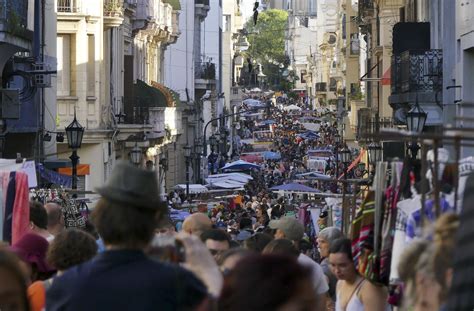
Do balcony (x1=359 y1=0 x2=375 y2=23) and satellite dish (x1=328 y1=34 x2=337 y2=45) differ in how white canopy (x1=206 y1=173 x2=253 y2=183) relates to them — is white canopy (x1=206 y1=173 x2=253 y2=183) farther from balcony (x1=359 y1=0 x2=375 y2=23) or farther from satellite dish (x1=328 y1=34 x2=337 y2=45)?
satellite dish (x1=328 y1=34 x2=337 y2=45)

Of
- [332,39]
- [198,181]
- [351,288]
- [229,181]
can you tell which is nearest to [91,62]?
[229,181]

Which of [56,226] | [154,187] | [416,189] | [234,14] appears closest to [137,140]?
[56,226]

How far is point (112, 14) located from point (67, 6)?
6.58ft

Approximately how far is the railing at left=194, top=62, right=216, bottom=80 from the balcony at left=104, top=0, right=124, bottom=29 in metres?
32.5

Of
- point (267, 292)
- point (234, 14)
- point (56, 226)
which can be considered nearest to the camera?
point (267, 292)

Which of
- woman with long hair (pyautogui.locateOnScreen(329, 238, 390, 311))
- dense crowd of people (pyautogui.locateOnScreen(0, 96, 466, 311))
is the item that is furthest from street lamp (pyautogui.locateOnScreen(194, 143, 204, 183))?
dense crowd of people (pyautogui.locateOnScreen(0, 96, 466, 311))

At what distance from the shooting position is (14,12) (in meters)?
24.8

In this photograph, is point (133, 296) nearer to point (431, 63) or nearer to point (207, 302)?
point (207, 302)

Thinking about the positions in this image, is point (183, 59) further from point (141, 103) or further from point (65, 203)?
point (65, 203)

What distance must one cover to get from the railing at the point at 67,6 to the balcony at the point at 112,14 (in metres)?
1.48

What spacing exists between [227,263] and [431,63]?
20.9m

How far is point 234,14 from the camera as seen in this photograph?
132m

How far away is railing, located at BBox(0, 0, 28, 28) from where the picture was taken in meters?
24.0

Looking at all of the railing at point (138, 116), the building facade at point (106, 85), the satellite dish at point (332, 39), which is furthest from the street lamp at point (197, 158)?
the satellite dish at point (332, 39)
